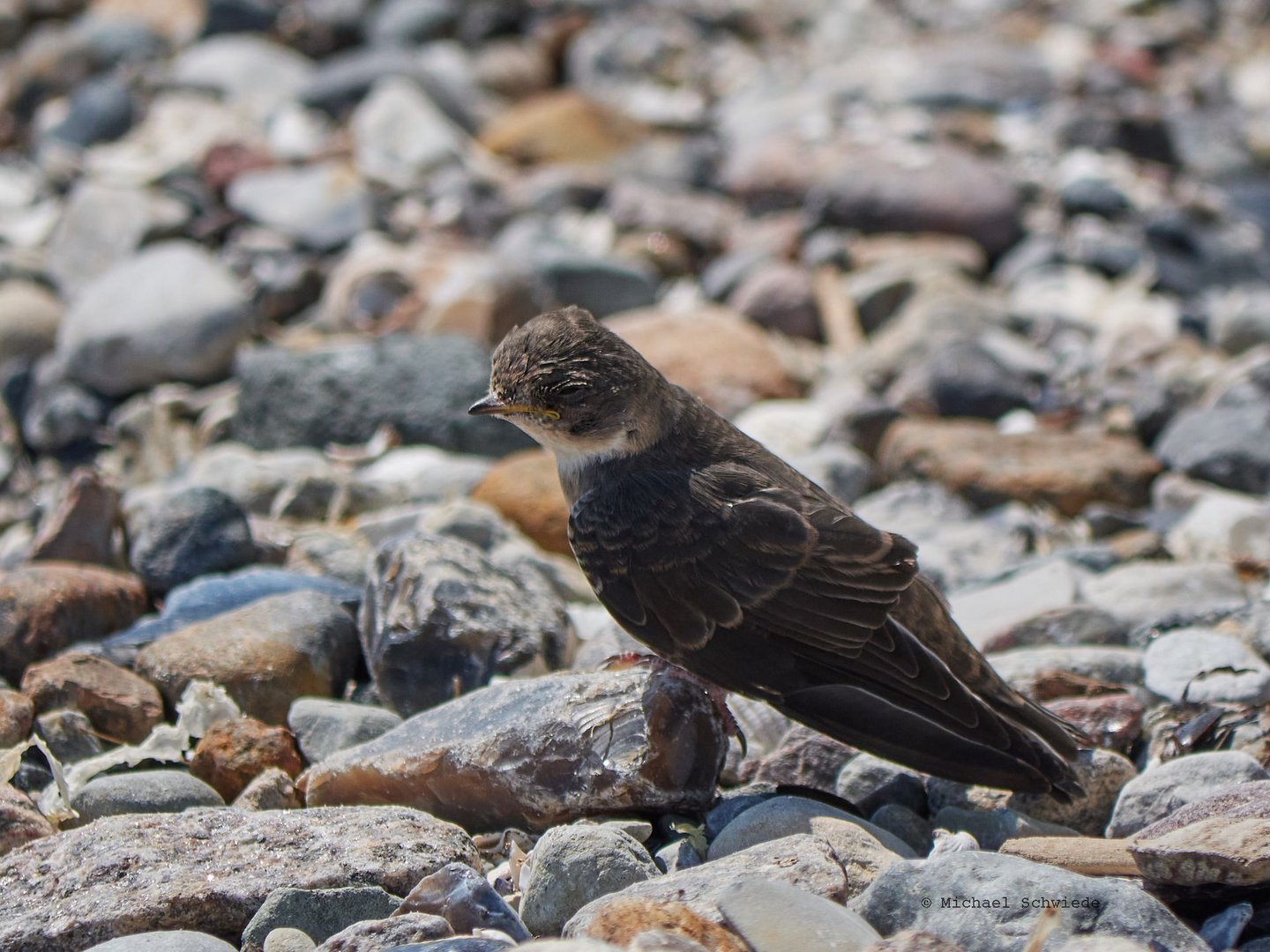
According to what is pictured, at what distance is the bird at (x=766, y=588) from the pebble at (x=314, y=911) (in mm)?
1213

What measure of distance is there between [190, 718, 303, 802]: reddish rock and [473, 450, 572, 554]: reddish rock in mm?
2120

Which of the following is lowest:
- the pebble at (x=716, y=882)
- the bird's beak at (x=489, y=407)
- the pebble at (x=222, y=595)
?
the pebble at (x=222, y=595)

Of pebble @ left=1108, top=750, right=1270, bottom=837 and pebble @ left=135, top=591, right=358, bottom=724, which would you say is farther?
pebble @ left=135, top=591, right=358, bottom=724

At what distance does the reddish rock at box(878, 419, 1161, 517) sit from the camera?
23.5 ft

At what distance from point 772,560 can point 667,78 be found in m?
9.59

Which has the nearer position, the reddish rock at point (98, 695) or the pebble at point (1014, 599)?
the reddish rock at point (98, 695)

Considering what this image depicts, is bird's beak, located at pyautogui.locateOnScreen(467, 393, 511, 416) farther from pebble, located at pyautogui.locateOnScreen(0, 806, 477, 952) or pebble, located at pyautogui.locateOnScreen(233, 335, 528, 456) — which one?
pebble, located at pyautogui.locateOnScreen(233, 335, 528, 456)

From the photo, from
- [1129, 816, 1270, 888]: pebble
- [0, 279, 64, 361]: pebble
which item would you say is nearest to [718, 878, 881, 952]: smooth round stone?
[1129, 816, 1270, 888]: pebble

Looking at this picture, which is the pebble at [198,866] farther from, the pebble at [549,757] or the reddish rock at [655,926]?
the reddish rock at [655,926]

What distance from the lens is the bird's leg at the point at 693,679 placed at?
4.48m

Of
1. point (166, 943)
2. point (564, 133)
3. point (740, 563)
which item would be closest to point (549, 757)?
point (740, 563)

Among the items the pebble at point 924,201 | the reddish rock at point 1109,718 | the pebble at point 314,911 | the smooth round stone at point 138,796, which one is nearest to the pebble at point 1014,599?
the reddish rock at point 1109,718

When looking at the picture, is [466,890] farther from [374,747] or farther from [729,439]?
[729,439]

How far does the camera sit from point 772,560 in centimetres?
447
